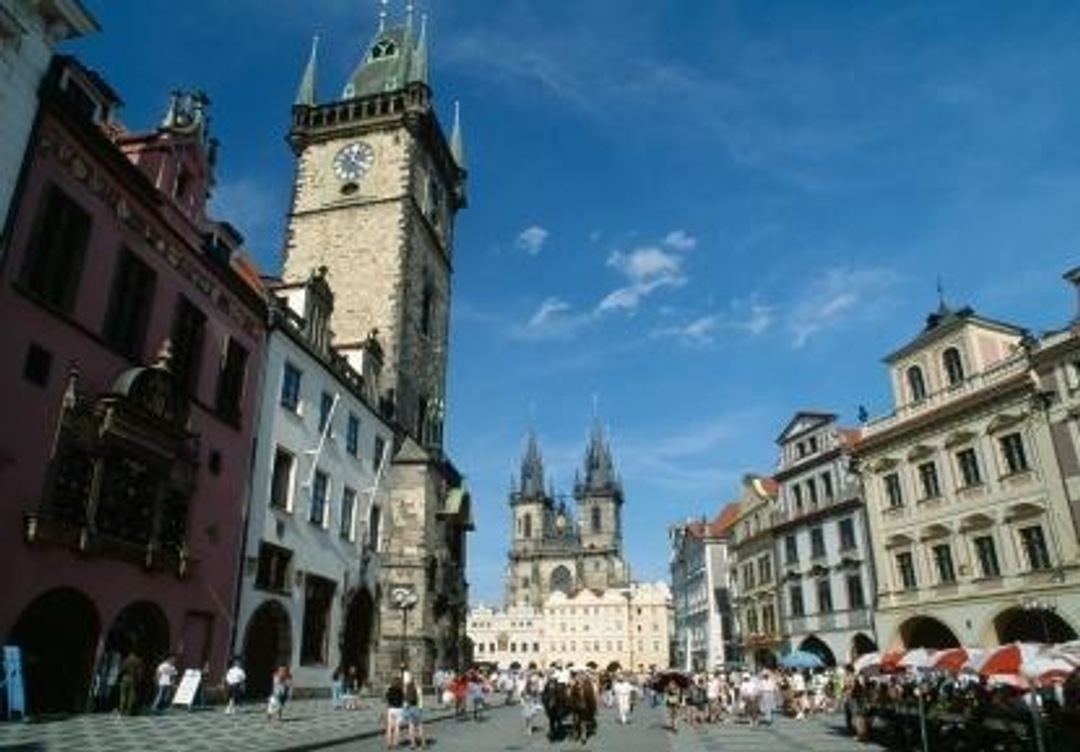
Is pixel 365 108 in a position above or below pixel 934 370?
above

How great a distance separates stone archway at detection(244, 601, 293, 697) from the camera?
85.5 feet

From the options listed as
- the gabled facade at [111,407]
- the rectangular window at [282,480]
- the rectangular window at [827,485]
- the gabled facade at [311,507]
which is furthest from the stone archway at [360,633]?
the rectangular window at [827,485]

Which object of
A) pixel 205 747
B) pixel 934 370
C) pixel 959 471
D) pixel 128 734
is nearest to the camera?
pixel 205 747

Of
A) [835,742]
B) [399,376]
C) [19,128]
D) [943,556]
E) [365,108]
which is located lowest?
[835,742]

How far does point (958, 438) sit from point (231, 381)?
27.7 m

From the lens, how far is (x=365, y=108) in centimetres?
4656

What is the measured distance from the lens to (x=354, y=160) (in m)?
45.6

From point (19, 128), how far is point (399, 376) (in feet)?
78.0

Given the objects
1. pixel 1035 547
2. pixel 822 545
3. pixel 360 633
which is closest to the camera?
pixel 1035 547

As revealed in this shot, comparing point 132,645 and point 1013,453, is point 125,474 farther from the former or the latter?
point 1013,453

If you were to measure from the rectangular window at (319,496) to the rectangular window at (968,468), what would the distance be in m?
24.9

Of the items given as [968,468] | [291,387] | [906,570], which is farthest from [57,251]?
[906,570]

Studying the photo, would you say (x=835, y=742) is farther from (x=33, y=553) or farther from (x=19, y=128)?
(x=19, y=128)

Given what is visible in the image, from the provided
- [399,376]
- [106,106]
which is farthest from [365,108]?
[106,106]
